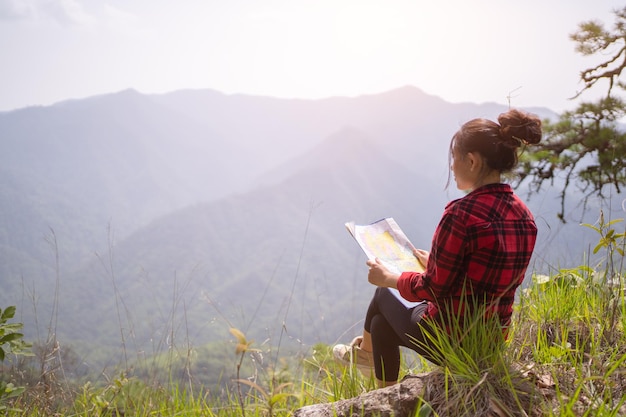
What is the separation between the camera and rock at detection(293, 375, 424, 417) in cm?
133

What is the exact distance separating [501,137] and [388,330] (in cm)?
77

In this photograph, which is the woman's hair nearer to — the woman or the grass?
the woman

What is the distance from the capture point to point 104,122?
109875 millimetres

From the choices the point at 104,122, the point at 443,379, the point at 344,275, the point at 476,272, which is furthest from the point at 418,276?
the point at 104,122

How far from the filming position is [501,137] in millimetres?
1439

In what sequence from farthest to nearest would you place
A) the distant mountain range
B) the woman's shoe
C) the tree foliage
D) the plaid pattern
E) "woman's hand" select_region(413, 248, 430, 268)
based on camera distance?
1. the distant mountain range
2. the tree foliage
3. the woman's shoe
4. "woman's hand" select_region(413, 248, 430, 268)
5. the plaid pattern

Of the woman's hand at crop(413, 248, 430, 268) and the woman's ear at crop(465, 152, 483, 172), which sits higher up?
the woman's ear at crop(465, 152, 483, 172)

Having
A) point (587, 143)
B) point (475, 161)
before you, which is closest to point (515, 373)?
point (475, 161)

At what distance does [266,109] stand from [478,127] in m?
125

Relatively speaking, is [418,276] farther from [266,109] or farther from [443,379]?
[266,109]

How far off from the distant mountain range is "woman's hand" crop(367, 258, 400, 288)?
4374 cm

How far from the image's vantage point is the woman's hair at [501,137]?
1.41 metres

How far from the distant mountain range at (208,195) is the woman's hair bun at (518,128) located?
1733 inches

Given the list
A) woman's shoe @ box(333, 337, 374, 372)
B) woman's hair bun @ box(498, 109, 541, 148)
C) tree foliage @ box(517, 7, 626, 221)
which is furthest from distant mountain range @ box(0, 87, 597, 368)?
woman's hair bun @ box(498, 109, 541, 148)
